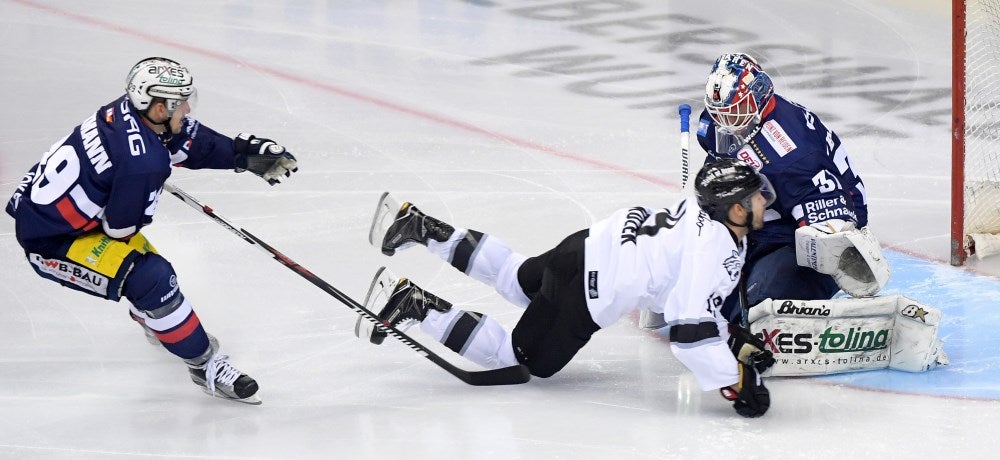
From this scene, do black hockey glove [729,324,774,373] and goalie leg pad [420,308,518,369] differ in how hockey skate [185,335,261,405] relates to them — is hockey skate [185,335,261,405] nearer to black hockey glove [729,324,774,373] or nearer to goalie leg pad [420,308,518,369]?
goalie leg pad [420,308,518,369]

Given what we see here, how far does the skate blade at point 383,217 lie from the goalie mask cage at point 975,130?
215cm

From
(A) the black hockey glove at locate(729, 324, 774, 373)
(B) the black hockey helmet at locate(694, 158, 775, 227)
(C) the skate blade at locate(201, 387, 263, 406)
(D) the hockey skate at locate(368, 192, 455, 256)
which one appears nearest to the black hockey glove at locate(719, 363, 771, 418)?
(A) the black hockey glove at locate(729, 324, 774, 373)

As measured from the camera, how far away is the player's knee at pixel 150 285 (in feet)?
13.2

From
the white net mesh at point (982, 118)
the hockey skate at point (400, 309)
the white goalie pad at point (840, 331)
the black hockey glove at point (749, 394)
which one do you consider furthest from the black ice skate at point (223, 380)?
the white net mesh at point (982, 118)

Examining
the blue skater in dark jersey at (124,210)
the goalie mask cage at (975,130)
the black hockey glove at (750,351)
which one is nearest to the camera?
the blue skater in dark jersey at (124,210)

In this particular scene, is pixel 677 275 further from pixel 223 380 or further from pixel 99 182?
pixel 99 182

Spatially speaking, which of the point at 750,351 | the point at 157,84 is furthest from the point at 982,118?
the point at 157,84

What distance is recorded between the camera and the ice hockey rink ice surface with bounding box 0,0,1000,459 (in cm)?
397

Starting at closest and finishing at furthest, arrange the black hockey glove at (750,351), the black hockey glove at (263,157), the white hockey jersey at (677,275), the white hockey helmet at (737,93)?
1. the white hockey jersey at (677,275)
2. the black hockey glove at (750,351)
3. the white hockey helmet at (737,93)
4. the black hockey glove at (263,157)

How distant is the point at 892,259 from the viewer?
17.4 feet

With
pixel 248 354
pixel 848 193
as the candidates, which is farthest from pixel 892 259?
pixel 248 354

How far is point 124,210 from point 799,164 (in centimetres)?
204

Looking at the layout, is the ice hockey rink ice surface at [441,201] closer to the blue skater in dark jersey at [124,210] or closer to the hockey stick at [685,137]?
the blue skater in dark jersey at [124,210]

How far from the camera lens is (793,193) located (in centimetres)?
440
